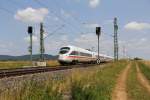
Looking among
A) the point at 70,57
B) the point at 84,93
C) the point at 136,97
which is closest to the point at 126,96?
the point at 136,97

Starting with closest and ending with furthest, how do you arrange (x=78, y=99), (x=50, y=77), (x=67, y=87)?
1. (x=78, y=99)
2. (x=67, y=87)
3. (x=50, y=77)

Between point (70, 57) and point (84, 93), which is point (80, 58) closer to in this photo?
point (70, 57)

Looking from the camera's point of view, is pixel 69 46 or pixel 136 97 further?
pixel 69 46

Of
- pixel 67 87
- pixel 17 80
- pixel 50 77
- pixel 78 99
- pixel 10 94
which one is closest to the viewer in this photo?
pixel 10 94

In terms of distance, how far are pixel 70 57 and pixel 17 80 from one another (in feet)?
132

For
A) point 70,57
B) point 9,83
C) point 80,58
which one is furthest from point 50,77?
point 80,58

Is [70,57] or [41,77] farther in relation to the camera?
[70,57]

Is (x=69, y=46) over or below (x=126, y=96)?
over

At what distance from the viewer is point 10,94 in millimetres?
11648

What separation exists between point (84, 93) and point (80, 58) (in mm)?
45965

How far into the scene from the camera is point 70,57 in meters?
55.8

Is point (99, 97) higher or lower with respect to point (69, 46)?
lower

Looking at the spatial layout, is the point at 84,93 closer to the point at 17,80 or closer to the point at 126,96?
the point at 17,80

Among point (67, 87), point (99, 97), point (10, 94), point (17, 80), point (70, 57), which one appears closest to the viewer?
point (10, 94)
